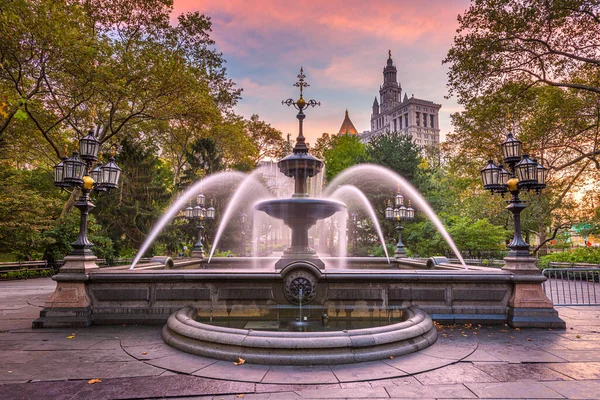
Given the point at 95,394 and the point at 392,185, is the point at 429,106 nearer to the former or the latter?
the point at 392,185

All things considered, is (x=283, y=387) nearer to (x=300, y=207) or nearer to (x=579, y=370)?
(x=579, y=370)

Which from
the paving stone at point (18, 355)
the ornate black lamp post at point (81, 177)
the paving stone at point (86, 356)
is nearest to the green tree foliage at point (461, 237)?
the ornate black lamp post at point (81, 177)

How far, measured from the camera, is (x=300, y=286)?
7.56m

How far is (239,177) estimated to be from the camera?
123ft

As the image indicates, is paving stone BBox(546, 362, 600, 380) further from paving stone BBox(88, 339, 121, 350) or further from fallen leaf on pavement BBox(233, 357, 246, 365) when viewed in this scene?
paving stone BBox(88, 339, 121, 350)

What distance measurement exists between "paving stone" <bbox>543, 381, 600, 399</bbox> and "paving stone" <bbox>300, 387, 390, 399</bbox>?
223 cm

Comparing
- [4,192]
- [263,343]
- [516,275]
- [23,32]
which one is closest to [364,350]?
[263,343]

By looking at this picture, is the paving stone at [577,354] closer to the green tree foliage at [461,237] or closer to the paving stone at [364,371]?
the paving stone at [364,371]

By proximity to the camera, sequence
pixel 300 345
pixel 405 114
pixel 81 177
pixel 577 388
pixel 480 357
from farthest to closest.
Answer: pixel 405 114
pixel 81 177
pixel 480 357
pixel 300 345
pixel 577 388

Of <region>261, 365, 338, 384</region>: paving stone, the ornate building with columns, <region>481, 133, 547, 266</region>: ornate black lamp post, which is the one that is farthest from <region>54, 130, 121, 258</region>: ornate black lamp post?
the ornate building with columns

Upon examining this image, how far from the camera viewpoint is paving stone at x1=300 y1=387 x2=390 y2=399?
4.10 meters

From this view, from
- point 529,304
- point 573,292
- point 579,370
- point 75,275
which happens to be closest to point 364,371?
point 579,370

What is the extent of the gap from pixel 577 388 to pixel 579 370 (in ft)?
2.91

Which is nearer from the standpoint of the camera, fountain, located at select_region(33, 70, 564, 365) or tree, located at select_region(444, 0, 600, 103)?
fountain, located at select_region(33, 70, 564, 365)
